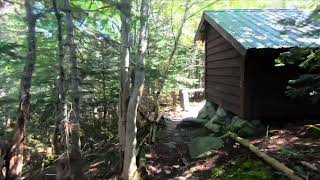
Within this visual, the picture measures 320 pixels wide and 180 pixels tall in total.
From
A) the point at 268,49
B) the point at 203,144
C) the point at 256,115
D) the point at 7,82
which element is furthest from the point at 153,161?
the point at 7,82

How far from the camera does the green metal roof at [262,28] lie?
856cm

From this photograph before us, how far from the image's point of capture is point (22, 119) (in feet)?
23.1

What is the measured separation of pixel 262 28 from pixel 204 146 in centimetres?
412

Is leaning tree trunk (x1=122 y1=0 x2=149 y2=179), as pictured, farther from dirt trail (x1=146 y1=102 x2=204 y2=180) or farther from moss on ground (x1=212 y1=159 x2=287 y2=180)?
moss on ground (x1=212 y1=159 x2=287 y2=180)

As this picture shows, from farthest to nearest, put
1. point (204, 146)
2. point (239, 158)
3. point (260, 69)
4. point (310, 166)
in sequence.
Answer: point (260, 69) < point (204, 146) < point (239, 158) < point (310, 166)

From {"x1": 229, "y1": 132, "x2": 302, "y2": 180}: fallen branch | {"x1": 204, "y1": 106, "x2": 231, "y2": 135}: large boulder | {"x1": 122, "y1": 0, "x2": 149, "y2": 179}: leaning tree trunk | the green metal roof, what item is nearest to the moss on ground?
{"x1": 229, "y1": 132, "x2": 302, "y2": 180}: fallen branch

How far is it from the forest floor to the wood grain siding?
1850mm

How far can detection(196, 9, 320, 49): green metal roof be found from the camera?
856cm

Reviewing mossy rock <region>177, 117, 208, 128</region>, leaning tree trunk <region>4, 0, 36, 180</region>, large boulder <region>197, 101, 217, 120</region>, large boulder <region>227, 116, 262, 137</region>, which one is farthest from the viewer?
large boulder <region>197, 101, 217, 120</region>

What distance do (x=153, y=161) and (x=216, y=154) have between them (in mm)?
1691

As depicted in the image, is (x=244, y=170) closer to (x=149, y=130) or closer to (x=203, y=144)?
(x=203, y=144)

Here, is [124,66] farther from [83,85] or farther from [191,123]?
[191,123]

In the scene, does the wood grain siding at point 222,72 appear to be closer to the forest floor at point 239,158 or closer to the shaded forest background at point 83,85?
the forest floor at point 239,158

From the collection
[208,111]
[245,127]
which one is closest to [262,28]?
[245,127]
